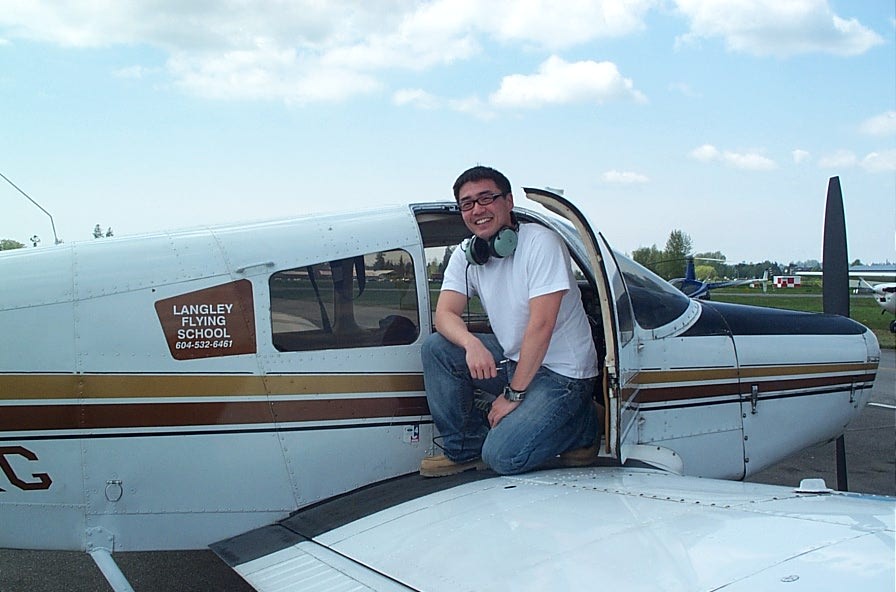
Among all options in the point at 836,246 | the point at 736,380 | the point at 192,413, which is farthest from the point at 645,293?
the point at 192,413

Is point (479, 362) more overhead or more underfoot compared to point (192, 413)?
more overhead

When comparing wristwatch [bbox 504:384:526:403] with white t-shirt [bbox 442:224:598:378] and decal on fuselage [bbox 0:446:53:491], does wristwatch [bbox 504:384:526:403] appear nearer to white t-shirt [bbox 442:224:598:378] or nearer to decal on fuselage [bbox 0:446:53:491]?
white t-shirt [bbox 442:224:598:378]

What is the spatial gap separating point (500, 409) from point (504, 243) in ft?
2.60

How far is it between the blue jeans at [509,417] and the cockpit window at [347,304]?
0.83ft

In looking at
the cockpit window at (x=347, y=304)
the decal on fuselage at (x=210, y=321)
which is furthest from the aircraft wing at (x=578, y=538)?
the decal on fuselage at (x=210, y=321)

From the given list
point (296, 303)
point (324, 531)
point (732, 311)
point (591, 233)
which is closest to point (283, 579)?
point (324, 531)

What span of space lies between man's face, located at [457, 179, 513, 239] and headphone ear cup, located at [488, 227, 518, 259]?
0.05 meters

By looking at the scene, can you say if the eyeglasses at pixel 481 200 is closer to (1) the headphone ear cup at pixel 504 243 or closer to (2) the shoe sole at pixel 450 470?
(1) the headphone ear cup at pixel 504 243

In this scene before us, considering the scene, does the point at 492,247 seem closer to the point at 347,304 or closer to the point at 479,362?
the point at 479,362

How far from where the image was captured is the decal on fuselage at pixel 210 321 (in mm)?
3164

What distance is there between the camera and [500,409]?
3.41 m

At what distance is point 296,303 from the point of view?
3404mm

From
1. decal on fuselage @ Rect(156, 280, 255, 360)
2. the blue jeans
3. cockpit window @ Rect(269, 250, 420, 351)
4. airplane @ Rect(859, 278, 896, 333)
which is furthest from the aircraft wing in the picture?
airplane @ Rect(859, 278, 896, 333)

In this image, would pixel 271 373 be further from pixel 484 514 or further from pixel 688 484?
pixel 688 484
